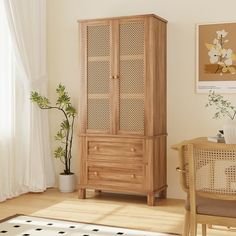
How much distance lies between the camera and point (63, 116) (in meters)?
5.59

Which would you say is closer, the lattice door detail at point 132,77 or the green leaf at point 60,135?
the lattice door detail at point 132,77

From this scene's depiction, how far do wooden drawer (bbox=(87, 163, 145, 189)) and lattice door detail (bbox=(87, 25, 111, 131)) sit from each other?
0.41 meters

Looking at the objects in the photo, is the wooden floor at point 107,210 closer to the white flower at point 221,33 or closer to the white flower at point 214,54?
the white flower at point 214,54

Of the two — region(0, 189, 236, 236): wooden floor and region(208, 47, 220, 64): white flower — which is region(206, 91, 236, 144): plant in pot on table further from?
region(0, 189, 236, 236): wooden floor

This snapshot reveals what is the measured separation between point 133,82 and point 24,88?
131 cm

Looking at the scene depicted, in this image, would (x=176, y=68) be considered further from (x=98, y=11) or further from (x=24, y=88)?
(x=24, y=88)

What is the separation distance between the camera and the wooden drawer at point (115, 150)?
4.73 m

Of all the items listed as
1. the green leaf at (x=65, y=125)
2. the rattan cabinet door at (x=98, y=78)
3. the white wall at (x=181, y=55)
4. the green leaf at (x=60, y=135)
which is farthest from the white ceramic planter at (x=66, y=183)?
the white wall at (x=181, y=55)

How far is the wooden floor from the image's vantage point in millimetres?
4020

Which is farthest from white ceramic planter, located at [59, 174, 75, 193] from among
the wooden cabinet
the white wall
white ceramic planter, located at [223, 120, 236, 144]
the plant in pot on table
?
white ceramic planter, located at [223, 120, 236, 144]

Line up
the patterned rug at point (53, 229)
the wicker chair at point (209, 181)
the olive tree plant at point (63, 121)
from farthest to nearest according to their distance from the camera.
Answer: the olive tree plant at point (63, 121)
the patterned rug at point (53, 229)
the wicker chair at point (209, 181)

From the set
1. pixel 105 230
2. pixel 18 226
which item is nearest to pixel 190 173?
pixel 105 230

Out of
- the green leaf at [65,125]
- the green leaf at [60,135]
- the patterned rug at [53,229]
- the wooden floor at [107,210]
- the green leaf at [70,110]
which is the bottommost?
the patterned rug at [53,229]

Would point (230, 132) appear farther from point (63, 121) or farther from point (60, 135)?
point (63, 121)
